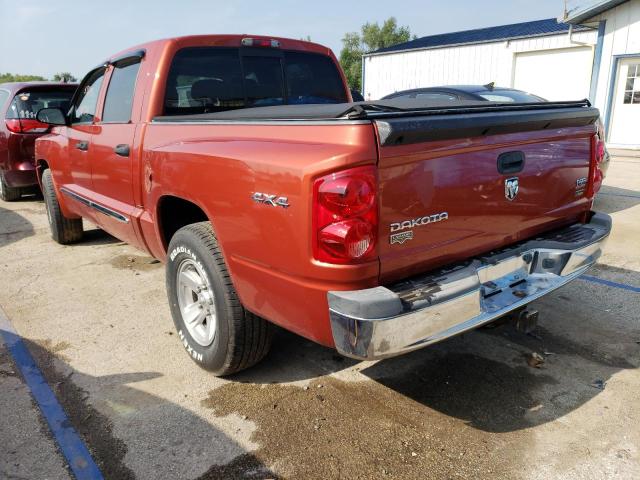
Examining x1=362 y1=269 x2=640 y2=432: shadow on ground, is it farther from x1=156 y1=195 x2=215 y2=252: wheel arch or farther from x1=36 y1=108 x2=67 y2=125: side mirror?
x1=36 y1=108 x2=67 y2=125: side mirror

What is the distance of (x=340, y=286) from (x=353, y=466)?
858mm

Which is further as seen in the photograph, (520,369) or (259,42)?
(259,42)

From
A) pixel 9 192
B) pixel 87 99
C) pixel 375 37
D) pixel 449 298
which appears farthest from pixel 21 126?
pixel 375 37

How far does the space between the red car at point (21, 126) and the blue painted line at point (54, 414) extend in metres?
4.69

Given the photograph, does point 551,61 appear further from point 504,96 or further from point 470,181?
point 470,181

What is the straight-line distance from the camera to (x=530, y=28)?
18.4 metres

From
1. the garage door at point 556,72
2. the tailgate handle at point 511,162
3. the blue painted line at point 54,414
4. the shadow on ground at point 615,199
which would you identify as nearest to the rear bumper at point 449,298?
the tailgate handle at point 511,162

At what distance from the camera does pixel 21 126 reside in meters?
7.36

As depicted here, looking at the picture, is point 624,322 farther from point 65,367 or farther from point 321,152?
point 65,367

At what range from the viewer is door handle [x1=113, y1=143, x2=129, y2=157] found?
11.5 ft

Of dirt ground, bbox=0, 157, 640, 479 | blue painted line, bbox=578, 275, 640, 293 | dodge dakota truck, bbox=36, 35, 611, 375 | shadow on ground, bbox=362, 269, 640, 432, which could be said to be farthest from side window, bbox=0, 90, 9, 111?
blue painted line, bbox=578, 275, 640, 293

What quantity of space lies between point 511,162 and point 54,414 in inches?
105

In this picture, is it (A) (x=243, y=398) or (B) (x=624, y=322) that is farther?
(B) (x=624, y=322)

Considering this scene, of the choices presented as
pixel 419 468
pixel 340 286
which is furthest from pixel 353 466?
pixel 340 286
